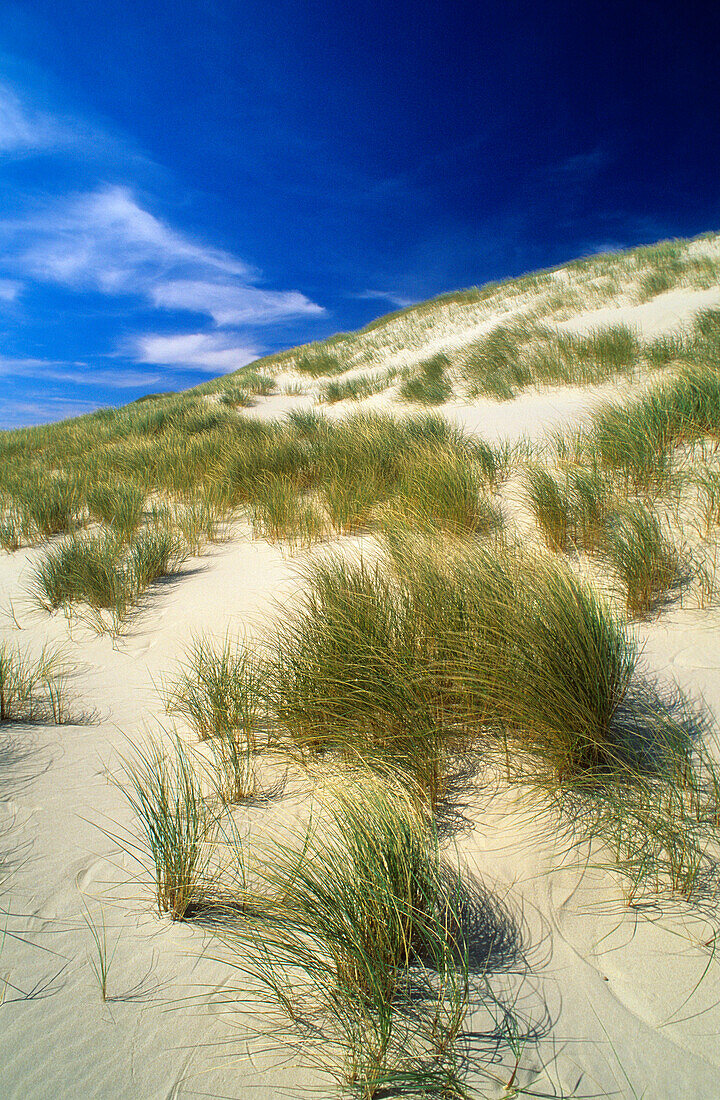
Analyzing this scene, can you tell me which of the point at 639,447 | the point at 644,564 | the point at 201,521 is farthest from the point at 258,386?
the point at 644,564

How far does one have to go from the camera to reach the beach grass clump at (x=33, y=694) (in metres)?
2.21

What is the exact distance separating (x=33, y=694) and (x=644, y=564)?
10.5 ft

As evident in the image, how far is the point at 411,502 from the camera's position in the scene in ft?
12.3

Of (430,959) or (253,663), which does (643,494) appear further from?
(430,959)

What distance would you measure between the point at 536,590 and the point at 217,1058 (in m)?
1.66

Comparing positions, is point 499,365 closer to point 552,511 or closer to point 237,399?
point 552,511

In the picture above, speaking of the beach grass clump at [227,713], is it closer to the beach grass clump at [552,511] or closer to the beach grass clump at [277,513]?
the beach grass clump at [277,513]

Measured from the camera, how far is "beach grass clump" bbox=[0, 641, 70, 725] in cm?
221

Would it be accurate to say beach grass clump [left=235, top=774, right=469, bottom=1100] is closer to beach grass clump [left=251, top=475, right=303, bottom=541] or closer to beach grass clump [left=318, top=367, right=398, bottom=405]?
beach grass clump [left=251, top=475, right=303, bottom=541]

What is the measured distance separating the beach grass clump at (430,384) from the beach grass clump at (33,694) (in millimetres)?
7213

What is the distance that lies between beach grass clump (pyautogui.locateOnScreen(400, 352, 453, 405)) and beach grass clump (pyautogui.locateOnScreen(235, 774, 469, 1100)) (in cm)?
792

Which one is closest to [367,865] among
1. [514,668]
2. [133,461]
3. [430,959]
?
[430,959]

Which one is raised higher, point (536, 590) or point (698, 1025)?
point (536, 590)

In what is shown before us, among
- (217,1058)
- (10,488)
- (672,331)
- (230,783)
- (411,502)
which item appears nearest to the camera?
(217,1058)
